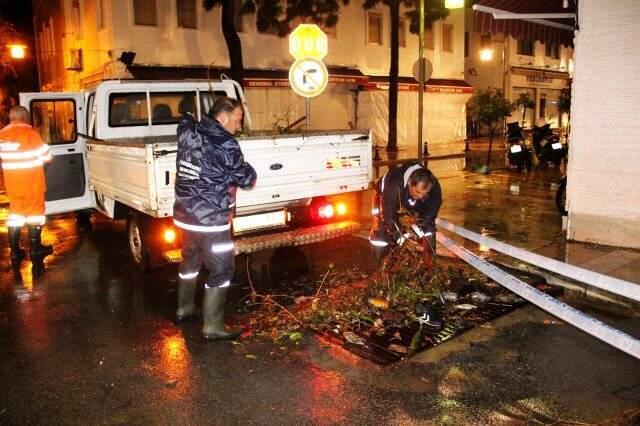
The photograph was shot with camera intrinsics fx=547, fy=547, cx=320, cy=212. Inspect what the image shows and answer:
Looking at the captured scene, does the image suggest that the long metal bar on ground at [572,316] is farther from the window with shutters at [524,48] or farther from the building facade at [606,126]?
the window with shutters at [524,48]

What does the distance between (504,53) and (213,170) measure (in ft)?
113

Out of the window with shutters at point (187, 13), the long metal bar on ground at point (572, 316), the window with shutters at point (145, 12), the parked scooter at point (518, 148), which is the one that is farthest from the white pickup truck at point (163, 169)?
the window with shutters at point (187, 13)

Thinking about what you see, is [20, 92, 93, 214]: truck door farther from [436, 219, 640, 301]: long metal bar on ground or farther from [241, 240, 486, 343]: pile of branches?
[436, 219, 640, 301]: long metal bar on ground

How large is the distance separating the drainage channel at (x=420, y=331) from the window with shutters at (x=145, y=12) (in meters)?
17.0

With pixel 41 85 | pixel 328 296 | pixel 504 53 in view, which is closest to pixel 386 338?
pixel 328 296

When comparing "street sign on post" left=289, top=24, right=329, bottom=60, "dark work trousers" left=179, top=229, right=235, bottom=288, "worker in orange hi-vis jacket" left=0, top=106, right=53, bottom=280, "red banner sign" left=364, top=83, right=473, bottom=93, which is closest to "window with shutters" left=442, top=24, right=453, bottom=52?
"red banner sign" left=364, top=83, right=473, bottom=93

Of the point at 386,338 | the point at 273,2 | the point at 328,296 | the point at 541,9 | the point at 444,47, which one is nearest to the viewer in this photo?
the point at 386,338

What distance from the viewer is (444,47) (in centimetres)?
3041

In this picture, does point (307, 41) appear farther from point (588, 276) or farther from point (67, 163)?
point (588, 276)

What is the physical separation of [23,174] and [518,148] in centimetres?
1316

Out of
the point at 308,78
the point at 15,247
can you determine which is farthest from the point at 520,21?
the point at 15,247

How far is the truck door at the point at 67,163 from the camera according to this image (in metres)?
8.16

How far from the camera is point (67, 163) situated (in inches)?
327

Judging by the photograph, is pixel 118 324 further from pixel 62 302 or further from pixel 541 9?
pixel 541 9
